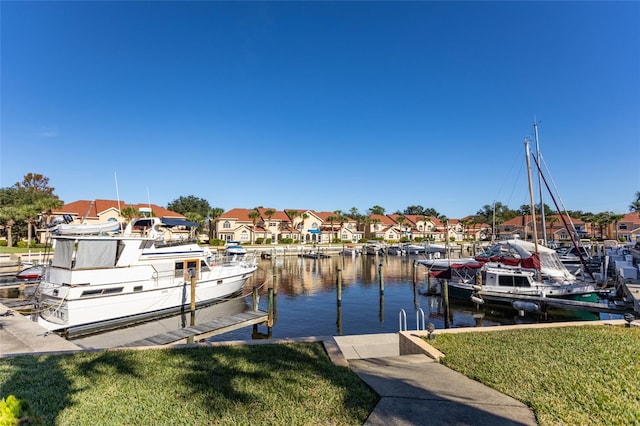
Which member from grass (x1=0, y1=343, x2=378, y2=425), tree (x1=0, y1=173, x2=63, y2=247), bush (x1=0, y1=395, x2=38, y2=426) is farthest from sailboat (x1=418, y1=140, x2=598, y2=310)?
tree (x1=0, y1=173, x2=63, y2=247)

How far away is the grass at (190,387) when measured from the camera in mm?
5637

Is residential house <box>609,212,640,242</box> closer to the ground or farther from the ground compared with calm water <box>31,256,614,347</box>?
farther from the ground

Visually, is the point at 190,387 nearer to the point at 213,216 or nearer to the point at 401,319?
the point at 401,319

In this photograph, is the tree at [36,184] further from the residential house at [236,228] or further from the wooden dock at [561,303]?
the wooden dock at [561,303]

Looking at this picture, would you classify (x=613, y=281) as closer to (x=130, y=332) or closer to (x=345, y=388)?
(x=345, y=388)

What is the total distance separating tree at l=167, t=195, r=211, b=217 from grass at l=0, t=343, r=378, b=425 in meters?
102

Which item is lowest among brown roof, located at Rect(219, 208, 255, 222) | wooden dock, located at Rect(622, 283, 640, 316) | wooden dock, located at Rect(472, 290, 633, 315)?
wooden dock, located at Rect(472, 290, 633, 315)

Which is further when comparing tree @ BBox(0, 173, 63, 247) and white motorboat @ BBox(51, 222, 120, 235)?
tree @ BBox(0, 173, 63, 247)

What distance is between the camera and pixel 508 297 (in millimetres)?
24484

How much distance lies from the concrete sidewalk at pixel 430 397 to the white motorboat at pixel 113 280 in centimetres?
1525

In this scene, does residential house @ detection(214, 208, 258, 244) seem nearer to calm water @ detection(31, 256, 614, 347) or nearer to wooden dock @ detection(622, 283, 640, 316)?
calm water @ detection(31, 256, 614, 347)

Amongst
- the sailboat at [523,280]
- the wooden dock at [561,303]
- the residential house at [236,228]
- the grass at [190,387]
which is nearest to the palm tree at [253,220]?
the residential house at [236,228]

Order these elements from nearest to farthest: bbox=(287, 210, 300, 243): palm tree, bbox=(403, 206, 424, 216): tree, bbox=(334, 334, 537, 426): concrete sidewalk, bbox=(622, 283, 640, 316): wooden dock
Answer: bbox=(334, 334, 537, 426): concrete sidewalk
bbox=(622, 283, 640, 316): wooden dock
bbox=(287, 210, 300, 243): palm tree
bbox=(403, 206, 424, 216): tree

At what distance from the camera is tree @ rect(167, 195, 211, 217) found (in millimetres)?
108188
